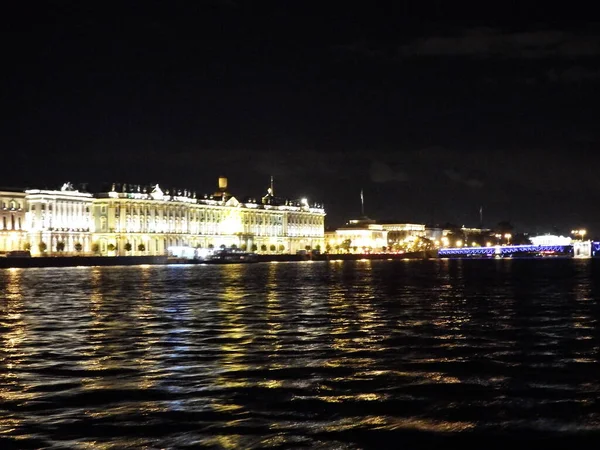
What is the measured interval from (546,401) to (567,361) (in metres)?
4.97

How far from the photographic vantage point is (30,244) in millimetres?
133500

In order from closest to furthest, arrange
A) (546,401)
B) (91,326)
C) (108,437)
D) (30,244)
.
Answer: (108,437) < (546,401) < (91,326) < (30,244)

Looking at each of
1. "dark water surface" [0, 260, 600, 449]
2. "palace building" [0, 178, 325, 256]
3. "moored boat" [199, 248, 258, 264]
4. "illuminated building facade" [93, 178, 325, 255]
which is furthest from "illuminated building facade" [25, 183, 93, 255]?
"dark water surface" [0, 260, 600, 449]

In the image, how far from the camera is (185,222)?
6599 inches

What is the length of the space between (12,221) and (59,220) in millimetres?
8423

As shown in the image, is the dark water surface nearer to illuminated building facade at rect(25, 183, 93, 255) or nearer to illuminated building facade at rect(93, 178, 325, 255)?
illuminated building facade at rect(25, 183, 93, 255)

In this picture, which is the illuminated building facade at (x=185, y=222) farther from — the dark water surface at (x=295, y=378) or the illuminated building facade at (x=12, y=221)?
the dark water surface at (x=295, y=378)

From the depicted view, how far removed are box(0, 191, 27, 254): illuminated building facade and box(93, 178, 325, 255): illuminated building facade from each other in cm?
1497

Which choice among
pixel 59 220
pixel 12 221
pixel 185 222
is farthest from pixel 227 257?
pixel 12 221

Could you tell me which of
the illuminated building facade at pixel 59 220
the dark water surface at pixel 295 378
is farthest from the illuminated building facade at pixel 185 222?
the dark water surface at pixel 295 378

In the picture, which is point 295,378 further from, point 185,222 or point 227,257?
point 185,222

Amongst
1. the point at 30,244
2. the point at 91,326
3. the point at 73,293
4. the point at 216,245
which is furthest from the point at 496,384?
the point at 216,245

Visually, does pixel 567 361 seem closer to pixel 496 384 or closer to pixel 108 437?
pixel 496 384

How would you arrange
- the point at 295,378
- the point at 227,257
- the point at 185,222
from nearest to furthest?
the point at 295,378, the point at 227,257, the point at 185,222
